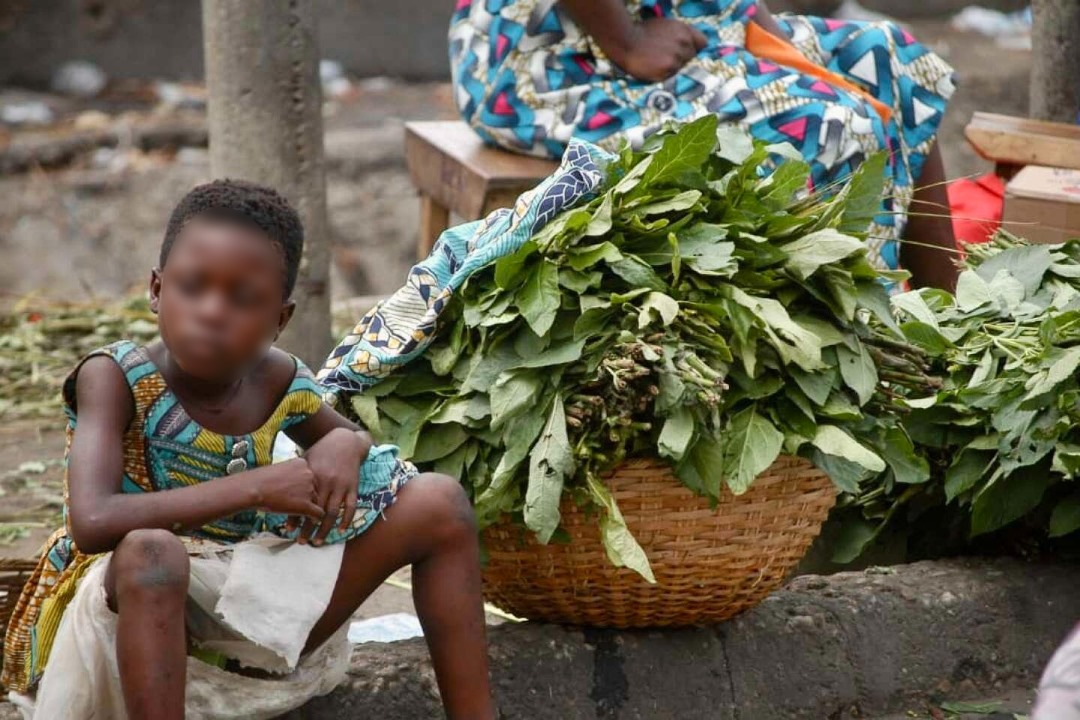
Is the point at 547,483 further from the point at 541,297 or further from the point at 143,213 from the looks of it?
the point at 143,213

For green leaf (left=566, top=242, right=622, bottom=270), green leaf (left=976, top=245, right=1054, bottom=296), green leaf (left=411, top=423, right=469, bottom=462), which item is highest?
green leaf (left=566, top=242, right=622, bottom=270)

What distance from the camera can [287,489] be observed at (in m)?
2.22

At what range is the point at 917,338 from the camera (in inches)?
121

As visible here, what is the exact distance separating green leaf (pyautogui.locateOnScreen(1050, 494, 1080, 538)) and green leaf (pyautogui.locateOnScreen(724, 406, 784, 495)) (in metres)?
0.84

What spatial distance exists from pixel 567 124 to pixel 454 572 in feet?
6.38

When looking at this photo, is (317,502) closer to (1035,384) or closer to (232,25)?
(1035,384)

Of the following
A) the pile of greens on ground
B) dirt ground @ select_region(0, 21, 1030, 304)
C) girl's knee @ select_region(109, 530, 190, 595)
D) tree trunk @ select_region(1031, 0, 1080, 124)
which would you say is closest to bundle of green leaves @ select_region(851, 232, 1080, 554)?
girl's knee @ select_region(109, 530, 190, 595)

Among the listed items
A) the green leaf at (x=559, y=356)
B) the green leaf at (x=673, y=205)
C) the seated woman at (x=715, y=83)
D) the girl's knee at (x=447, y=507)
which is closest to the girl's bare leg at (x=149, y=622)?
the girl's knee at (x=447, y=507)

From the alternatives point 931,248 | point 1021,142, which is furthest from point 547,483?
point 1021,142

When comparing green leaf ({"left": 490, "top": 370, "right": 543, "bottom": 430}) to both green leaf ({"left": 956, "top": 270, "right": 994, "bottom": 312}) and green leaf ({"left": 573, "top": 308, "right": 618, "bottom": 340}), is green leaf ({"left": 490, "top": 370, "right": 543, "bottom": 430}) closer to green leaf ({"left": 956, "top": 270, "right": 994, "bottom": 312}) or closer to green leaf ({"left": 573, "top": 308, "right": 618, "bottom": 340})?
green leaf ({"left": 573, "top": 308, "right": 618, "bottom": 340})

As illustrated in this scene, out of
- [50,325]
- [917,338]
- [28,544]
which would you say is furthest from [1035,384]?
[50,325]

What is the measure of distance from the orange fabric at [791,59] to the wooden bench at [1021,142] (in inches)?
21.2

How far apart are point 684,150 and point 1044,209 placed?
1716 mm

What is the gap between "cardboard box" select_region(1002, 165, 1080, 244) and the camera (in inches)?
156
